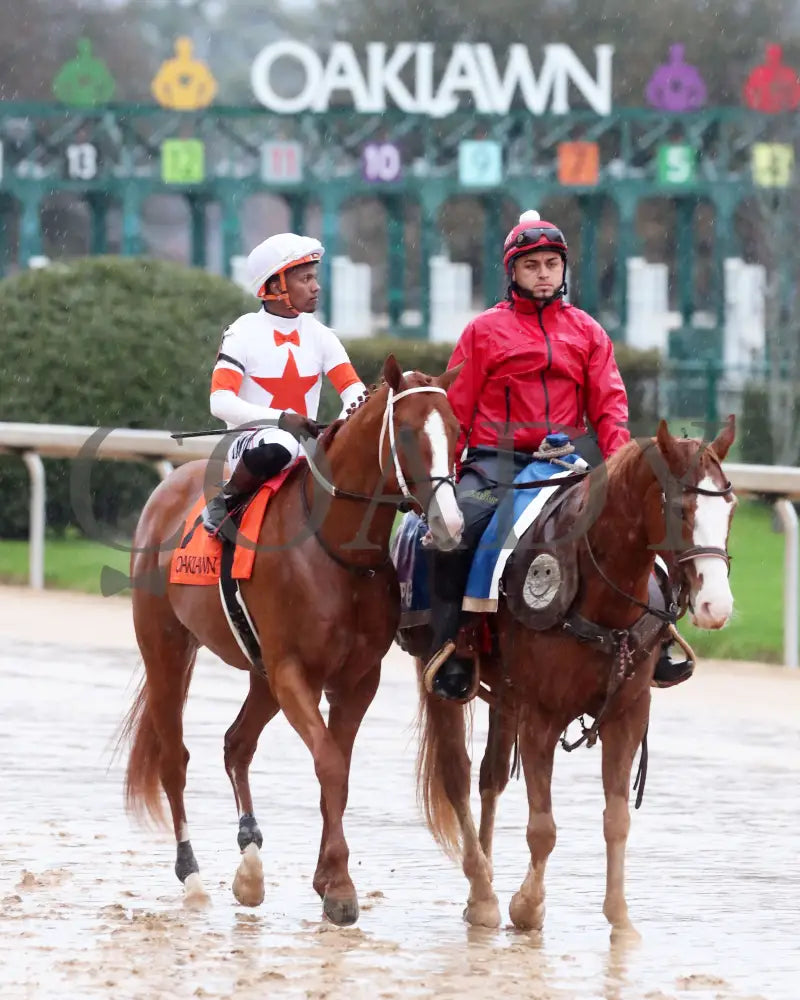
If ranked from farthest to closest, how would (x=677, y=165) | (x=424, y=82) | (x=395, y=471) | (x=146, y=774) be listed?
(x=677, y=165)
(x=424, y=82)
(x=146, y=774)
(x=395, y=471)

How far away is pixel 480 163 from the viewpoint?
3591cm

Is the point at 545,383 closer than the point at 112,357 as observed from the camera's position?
Yes

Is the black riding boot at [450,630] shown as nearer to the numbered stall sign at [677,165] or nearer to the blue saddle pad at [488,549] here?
the blue saddle pad at [488,549]

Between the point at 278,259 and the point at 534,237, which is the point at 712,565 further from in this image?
the point at 278,259

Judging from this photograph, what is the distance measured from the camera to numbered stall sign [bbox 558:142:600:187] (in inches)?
1404

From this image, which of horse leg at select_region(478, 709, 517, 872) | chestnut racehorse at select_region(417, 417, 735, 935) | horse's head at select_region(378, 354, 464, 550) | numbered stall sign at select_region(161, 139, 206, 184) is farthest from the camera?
numbered stall sign at select_region(161, 139, 206, 184)

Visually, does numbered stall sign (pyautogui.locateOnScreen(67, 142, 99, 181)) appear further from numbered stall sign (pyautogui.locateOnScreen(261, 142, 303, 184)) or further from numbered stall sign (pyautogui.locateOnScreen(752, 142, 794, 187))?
numbered stall sign (pyautogui.locateOnScreen(752, 142, 794, 187))

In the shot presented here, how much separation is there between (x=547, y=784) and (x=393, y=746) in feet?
11.5

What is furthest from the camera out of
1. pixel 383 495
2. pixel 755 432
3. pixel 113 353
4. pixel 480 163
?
pixel 480 163

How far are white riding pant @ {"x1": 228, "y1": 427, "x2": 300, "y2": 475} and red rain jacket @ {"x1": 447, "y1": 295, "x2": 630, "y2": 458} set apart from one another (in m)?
0.51

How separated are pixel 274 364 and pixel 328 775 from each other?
1.34 m

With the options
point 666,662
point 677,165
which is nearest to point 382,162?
point 677,165

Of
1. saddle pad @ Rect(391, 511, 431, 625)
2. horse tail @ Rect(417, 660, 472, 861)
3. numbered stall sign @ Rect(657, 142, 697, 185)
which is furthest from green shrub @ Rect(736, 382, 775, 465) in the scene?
saddle pad @ Rect(391, 511, 431, 625)

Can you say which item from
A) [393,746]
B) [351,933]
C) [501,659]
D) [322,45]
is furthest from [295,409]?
[322,45]
